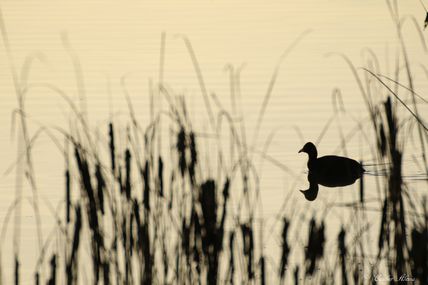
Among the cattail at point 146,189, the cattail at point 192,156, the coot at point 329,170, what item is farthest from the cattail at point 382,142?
the coot at point 329,170

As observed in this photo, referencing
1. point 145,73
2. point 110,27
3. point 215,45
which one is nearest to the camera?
point 145,73

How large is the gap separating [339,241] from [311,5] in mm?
13540

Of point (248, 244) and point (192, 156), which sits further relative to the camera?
point (192, 156)

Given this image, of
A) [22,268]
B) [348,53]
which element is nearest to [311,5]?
[348,53]

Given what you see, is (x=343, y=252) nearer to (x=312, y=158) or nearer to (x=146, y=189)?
(x=146, y=189)

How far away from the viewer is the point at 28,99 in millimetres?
10500

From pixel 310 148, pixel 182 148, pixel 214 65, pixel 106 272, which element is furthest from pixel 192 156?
pixel 214 65

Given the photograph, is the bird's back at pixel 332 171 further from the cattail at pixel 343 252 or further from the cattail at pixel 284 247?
the cattail at pixel 284 247

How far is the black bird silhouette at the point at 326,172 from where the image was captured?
25.0ft

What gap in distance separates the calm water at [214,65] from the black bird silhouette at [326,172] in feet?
0.28

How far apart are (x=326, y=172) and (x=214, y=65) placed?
4.67 m

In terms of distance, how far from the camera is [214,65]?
12.4m

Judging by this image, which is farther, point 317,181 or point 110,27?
point 110,27

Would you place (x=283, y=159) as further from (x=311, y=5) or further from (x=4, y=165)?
(x=311, y=5)
